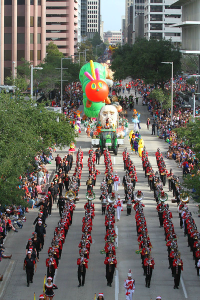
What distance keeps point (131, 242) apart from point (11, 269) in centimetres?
483

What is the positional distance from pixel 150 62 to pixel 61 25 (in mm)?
66844

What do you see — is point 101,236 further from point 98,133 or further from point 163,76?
point 163,76

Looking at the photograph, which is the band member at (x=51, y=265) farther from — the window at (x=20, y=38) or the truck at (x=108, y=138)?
the window at (x=20, y=38)

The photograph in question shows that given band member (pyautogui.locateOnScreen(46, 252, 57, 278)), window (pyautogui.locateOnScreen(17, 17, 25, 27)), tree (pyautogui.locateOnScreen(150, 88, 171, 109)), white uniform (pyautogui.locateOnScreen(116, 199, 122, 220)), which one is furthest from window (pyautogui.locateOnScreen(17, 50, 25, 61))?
band member (pyautogui.locateOnScreen(46, 252, 57, 278))

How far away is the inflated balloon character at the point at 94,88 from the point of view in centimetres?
4312

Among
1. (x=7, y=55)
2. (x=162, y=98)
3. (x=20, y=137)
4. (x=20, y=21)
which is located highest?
(x=20, y=21)

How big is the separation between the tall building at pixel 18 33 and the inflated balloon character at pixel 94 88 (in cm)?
3665

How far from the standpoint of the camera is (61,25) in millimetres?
125625

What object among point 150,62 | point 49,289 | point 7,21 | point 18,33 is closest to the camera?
point 49,289

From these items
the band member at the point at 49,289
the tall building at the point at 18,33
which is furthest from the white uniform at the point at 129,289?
the tall building at the point at 18,33

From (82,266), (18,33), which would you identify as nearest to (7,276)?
(82,266)

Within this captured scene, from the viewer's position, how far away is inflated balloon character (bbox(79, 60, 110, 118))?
43125 millimetres

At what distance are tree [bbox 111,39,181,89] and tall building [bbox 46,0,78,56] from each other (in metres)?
60.6

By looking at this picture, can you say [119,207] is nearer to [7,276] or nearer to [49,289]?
[7,276]
